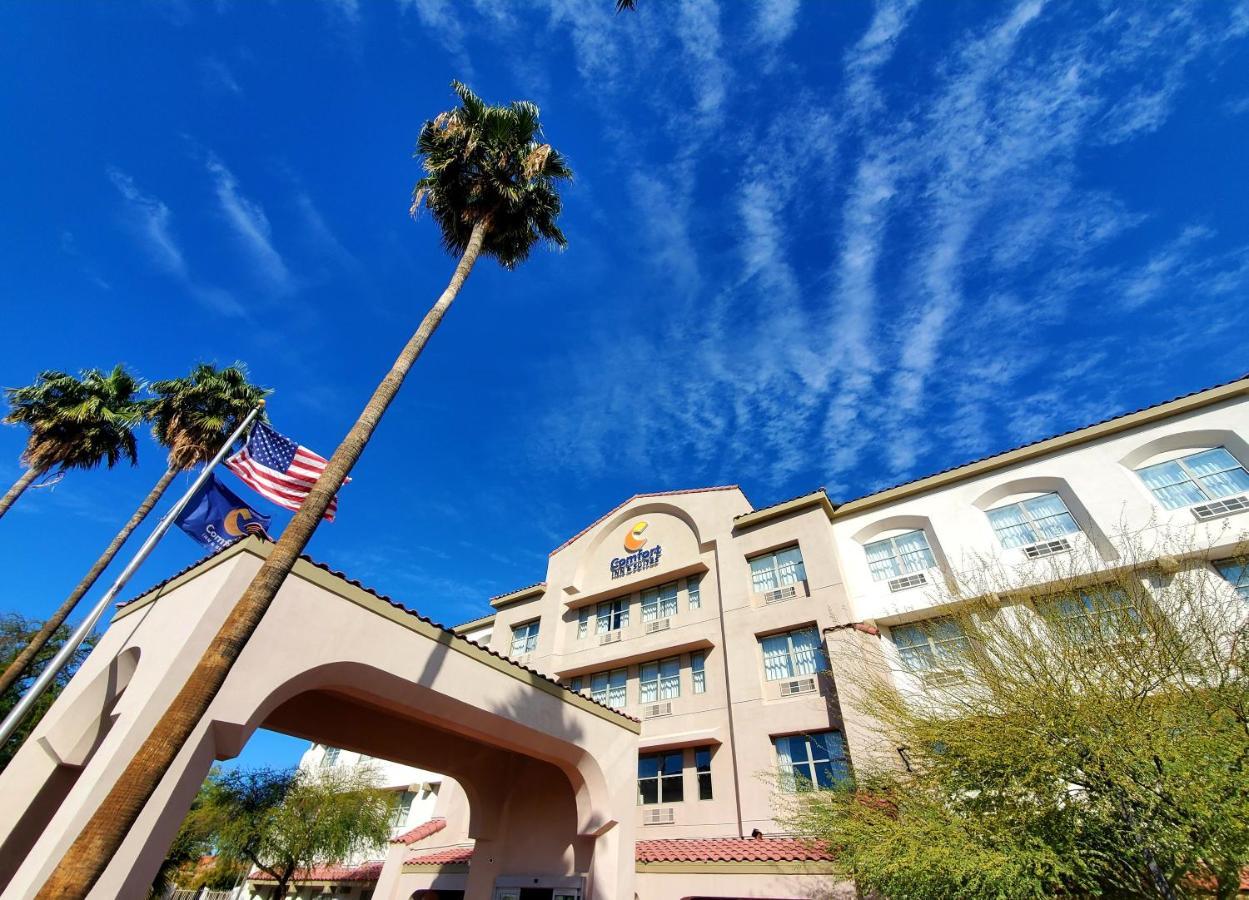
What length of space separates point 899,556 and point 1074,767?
1034cm

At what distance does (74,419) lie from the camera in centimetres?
2036

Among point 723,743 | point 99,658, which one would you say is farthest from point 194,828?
point 723,743

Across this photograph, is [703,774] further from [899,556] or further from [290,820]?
[290,820]

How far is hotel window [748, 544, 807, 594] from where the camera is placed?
2111 centimetres

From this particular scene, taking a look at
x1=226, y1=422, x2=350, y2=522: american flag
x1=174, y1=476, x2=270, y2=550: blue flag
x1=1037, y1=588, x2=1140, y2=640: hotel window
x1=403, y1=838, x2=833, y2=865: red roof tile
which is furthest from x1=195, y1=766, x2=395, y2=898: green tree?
x1=1037, y1=588, x2=1140, y2=640: hotel window

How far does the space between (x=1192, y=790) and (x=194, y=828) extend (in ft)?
107

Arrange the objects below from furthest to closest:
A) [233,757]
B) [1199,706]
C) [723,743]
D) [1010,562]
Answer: [723,743], [1010,562], [1199,706], [233,757]

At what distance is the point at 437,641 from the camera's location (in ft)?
35.2

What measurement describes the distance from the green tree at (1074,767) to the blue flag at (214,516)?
15044 millimetres

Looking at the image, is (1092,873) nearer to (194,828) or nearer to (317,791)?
(317,791)

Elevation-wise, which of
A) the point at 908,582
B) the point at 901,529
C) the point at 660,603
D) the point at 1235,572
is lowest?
the point at 1235,572

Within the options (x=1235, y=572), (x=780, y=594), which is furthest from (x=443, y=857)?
(x=1235, y=572)

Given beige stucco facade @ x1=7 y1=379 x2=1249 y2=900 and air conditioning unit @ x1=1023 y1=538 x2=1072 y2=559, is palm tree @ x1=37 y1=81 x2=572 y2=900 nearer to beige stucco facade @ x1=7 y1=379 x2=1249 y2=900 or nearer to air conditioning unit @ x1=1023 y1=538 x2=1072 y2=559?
beige stucco facade @ x1=7 y1=379 x2=1249 y2=900

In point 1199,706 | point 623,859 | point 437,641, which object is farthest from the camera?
point 623,859
